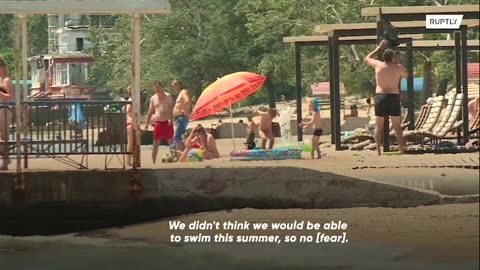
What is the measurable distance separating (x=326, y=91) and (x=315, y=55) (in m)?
7.79

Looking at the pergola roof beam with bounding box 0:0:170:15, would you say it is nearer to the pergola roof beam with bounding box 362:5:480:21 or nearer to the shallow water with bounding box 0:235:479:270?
the shallow water with bounding box 0:235:479:270

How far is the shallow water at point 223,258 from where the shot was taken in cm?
911

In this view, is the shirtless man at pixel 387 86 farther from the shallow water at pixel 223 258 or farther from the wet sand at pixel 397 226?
the shallow water at pixel 223 258

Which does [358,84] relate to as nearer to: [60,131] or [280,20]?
[280,20]

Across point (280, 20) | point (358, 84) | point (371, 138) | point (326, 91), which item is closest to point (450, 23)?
point (371, 138)

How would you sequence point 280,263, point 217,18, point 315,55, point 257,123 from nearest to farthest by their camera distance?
1. point 280,263
2. point 257,123
3. point 315,55
4. point 217,18

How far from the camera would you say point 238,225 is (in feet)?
35.2

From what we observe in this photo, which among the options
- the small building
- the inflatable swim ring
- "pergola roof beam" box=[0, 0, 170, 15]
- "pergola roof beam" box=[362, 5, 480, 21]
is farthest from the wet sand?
the small building

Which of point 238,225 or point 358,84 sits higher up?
point 358,84

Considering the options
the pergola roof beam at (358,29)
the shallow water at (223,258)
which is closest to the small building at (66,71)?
the pergola roof beam at (358,29)

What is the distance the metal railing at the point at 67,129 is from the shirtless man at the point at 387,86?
301 centimetres

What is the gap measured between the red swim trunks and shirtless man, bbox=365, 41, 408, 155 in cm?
322

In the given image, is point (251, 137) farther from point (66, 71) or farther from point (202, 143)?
point (66, 71)

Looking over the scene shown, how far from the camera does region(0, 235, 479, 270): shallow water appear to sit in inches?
359
